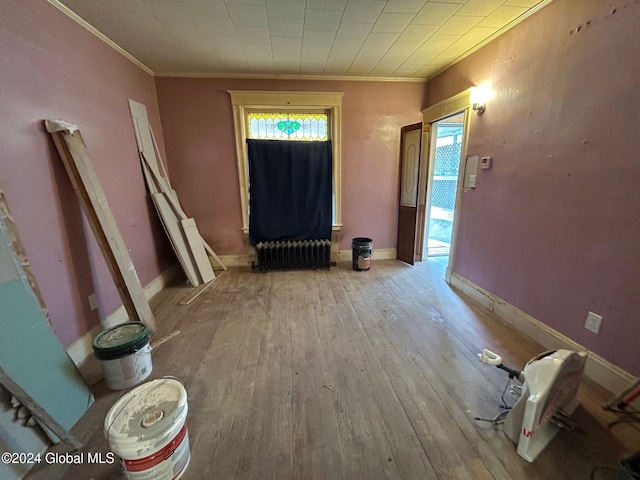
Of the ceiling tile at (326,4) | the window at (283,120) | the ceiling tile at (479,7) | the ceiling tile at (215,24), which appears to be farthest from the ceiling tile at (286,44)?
the ceiling tile at (479,7)

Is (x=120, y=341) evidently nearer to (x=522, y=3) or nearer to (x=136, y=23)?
(x=136, y=23)

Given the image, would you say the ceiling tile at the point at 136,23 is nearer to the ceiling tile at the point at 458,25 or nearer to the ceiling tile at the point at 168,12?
the ceiling tile at the point at 168,12

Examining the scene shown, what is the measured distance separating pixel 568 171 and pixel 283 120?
3.14 metres

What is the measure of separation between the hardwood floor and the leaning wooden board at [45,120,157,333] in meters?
0.39

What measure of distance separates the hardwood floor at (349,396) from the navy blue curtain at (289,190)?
126 centimetres

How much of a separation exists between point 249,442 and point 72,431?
97cm

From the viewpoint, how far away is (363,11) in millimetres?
2057

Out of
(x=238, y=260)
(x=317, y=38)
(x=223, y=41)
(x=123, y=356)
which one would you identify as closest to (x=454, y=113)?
(x=317, y=38)

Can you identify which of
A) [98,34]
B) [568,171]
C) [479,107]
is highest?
[98,34]

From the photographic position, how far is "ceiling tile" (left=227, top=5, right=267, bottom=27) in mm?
2002

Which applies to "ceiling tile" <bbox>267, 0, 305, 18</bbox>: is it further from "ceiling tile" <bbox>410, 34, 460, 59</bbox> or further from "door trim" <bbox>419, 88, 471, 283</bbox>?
"door trim" <bbox>419, 88, 471, 283</bbox>

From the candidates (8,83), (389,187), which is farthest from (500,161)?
(8,83)

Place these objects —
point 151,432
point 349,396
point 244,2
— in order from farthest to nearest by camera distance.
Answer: point 244,2 → point 349,396 → point 151,432

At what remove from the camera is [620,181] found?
5.07 feet
